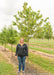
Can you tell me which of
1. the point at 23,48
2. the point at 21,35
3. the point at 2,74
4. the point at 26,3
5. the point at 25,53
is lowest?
the point at 2,74

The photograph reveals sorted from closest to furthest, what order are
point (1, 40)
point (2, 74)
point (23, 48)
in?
point (23, 48)
point (2, 74)
point (1, 40)

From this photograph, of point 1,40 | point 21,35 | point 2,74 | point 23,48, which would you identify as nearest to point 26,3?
point 21,35

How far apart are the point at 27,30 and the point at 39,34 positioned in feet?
3.81

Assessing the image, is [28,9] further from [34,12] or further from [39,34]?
[39,34]

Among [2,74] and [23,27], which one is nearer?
[2,74]

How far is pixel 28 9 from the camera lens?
745 centimetres

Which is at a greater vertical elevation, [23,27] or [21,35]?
[23,27]

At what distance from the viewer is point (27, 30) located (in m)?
7.40

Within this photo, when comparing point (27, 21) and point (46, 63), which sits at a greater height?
point (27, 21)

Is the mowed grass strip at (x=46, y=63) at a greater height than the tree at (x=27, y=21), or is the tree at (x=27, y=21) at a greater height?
the tree at (x=27, y=21)

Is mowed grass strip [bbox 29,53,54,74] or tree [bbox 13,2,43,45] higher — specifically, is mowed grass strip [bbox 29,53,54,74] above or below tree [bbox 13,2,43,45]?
below

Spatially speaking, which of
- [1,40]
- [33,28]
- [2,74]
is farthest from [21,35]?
[1,40]

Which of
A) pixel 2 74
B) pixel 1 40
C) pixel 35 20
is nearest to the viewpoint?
pixel 2 74

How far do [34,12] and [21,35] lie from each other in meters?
2.35
